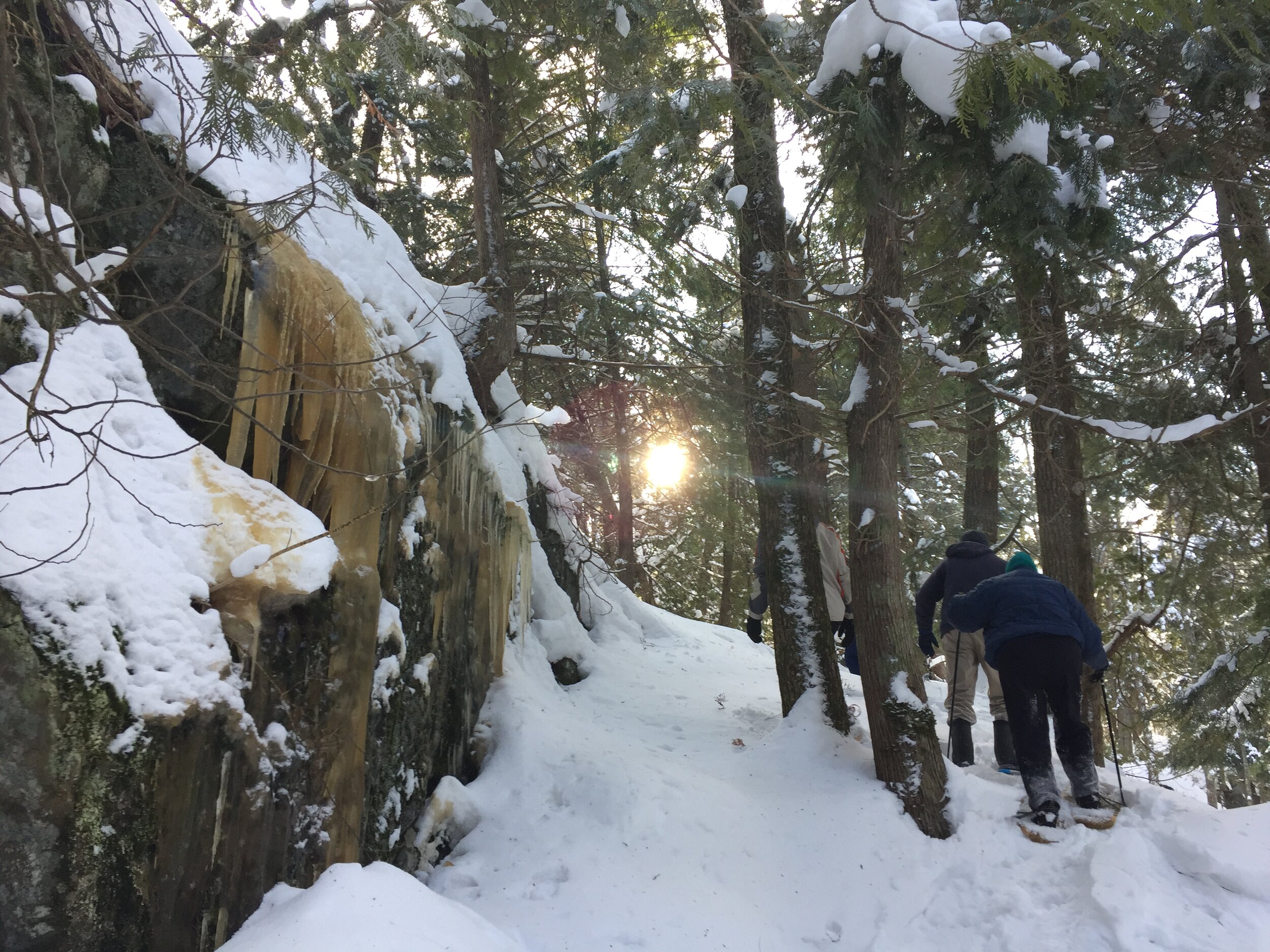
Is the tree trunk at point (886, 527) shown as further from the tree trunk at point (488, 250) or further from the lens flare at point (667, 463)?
the lens flare at point (667, 463)

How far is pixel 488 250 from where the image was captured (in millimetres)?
6000

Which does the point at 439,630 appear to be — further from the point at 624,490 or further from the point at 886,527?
the point at 624,490

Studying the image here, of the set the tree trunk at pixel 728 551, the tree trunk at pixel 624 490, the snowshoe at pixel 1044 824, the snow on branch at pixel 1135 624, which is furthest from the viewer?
the tree trunk at pixel 624 490

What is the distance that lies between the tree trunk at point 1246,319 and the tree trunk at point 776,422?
3.20m

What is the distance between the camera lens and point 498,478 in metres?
5.66

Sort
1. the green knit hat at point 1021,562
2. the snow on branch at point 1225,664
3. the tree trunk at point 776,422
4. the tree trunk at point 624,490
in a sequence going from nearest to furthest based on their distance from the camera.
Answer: the green knit hat at point 1021,562 < the tree trunk at point 776,422 < the snow on branch at point 1225,664 < the tree trunk at point 624,490

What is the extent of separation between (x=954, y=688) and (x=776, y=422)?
2.26 metres

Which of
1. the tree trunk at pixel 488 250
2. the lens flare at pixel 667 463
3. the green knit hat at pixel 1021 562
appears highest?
the tree trunk at pixel 488 250

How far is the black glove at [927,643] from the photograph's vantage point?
5.24m

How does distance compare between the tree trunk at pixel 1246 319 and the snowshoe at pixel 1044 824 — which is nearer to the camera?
the snowshoe at pixel 1044 824

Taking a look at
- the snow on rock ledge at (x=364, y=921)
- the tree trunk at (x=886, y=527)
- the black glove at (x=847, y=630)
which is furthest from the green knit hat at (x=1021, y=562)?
the snow on rock ledge at (x=364, y=921)

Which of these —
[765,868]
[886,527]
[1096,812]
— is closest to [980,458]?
[886,527]

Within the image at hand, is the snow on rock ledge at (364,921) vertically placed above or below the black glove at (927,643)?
above

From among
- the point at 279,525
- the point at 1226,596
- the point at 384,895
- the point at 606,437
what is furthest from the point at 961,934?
the point at 606,437
